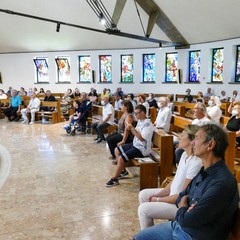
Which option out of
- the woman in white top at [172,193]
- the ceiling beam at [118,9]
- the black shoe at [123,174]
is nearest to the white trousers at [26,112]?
the ceiling beam at [118,9]

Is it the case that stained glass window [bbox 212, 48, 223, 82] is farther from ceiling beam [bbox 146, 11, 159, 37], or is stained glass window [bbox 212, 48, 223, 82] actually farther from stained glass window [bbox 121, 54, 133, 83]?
stained glass window [bbox 121, 54, 133, 83]

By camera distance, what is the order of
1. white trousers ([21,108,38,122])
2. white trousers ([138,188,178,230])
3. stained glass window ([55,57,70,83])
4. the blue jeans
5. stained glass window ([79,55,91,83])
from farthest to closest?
stained glass window ([55,57,70,83])
stained glass window ([79,55,91,83])
white trousers ([21,108,38,122])
white trousers ([138,188,178,230])
the blue jeans

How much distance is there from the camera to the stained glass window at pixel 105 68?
14500mm

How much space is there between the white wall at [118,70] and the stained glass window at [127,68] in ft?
0.71

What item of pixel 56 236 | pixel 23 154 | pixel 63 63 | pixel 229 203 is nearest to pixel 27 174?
pixel 23 154

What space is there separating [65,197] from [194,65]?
33.8ft

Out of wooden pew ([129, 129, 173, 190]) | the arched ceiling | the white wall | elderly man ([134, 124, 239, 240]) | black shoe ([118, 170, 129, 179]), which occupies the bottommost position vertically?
black shoe ([118, 170, 129, 179])

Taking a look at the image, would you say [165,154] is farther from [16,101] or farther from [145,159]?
[16,101]

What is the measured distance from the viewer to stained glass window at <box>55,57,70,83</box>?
14.9 metres

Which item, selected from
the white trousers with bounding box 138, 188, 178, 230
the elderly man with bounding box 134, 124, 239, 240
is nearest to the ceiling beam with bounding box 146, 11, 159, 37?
the white trousers with bounding box 138, 188, 178, 230

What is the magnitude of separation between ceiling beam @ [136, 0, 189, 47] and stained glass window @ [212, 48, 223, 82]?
1411 millimetres

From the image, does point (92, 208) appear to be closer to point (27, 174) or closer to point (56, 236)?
point (56, 236)

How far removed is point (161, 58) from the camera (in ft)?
43.8

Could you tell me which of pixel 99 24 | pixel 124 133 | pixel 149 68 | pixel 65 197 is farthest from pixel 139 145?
pixel 149 68
